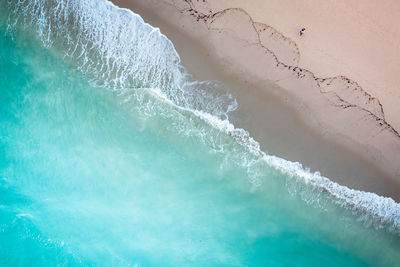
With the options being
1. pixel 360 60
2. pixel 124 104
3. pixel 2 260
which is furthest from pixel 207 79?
pixel 2 260

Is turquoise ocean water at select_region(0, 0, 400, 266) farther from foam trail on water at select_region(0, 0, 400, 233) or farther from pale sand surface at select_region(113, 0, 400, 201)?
pale sand surface at select_region(113, 0, 400, 201)

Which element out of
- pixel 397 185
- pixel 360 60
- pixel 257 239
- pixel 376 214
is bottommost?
pixel 257 239

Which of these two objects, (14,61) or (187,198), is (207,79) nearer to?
(187,198)

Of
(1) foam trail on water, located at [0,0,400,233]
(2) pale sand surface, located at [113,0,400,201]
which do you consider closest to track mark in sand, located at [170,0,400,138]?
(2) pale sand surface, located at [113,0,400,201]

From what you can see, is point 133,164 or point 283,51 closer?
point 283,51

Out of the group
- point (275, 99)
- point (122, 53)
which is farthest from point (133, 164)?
point (275, 99)

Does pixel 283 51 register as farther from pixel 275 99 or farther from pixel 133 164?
pixel 133 164

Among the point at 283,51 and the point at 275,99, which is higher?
the point at 283,51
